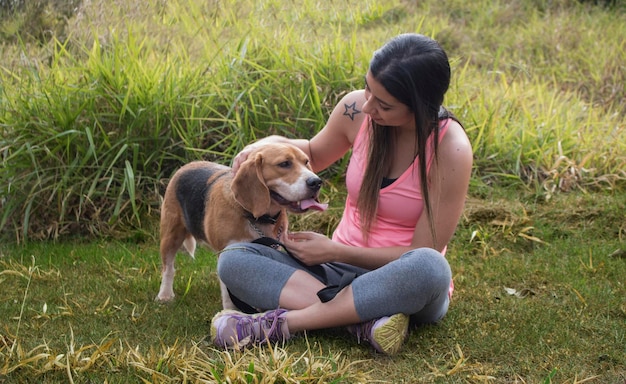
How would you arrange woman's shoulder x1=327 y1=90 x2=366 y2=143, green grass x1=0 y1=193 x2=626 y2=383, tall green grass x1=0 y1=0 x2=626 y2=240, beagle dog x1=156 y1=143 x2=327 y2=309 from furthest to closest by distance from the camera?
tall green grass x1=0 y1=0 x2=626 y2=240 < woman's shoulder x1=327 y1=90 x2=366 y2=143 < beagle dog x1=156 y1=143 x2=327 y2=309 < green grass x1=0 y1=193 x2=626 y2=383

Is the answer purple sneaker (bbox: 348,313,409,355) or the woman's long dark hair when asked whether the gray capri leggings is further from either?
the woman's long dark hair

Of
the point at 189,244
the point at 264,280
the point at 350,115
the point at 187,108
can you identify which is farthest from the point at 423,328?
the point at 187,108

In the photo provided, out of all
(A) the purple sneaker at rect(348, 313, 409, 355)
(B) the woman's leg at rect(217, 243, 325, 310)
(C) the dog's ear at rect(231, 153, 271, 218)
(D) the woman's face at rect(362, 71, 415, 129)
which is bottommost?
(A) the purple sneaker at rect(348, 313, 409, 355)

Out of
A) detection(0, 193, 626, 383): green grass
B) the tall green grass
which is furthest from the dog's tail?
the tall green grass

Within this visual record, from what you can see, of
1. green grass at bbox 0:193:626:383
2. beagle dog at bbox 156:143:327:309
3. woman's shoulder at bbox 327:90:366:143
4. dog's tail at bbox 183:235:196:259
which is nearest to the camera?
green grass at bbox 0:193:626:383

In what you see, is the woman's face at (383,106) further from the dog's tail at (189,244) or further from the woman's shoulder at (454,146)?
the dog's tail at (189,244)

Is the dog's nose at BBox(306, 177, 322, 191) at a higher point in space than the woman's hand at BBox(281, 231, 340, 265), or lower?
higher

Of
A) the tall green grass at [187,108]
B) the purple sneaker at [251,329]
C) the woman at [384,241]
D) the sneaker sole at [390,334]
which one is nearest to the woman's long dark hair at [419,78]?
the woman at [384,241]

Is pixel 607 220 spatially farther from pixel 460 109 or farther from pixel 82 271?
pixel 82 271

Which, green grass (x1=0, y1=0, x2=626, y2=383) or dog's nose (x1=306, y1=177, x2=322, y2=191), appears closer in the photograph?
green grass (x1=0, y1=0, x2=626, y2=383)

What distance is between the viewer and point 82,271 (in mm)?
4809

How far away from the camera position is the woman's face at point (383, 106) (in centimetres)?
341

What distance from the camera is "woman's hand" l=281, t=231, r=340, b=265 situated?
3.51 meters

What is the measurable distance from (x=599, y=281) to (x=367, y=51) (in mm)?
2778
